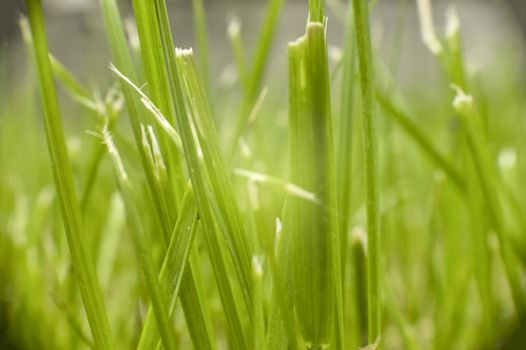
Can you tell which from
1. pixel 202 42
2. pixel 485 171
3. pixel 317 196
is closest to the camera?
pixel 317 196

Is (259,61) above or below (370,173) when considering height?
above

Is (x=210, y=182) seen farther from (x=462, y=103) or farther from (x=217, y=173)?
(x=462, y=103)

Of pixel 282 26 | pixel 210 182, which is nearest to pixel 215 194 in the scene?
pixel 210 182

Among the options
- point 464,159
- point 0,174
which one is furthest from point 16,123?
point 464,159

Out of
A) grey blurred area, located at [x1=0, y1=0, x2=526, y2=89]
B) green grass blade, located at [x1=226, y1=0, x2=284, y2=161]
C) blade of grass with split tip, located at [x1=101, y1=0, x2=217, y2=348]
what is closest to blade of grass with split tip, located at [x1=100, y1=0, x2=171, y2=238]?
blade of grass with split tip, located at [x1=101, y1=0, x2=217, y2=348]

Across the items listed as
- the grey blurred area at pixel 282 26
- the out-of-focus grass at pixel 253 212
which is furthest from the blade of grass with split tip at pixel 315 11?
the grey blurred area at pixel 282 26

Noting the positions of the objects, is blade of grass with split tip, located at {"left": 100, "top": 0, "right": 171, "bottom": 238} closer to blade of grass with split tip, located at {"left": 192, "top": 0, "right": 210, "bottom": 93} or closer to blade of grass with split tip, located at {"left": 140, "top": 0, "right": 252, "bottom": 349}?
blade of grass with split tip, located at {"left": 140, "top": 0, "right": 252, "bottom": 349}
